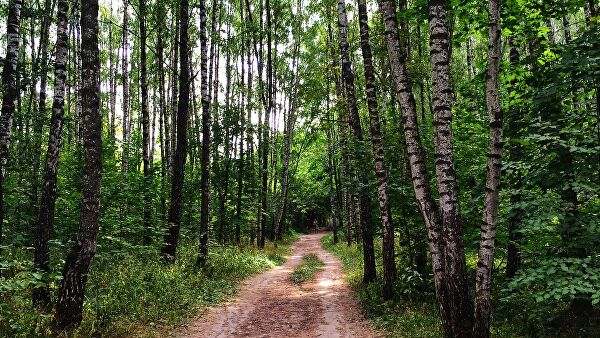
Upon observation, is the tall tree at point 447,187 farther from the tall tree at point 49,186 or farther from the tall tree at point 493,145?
the tall tree at point 49,186

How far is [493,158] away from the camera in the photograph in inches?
193

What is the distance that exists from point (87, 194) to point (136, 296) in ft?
10.7

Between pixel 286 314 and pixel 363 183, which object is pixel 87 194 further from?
pixel 363 183

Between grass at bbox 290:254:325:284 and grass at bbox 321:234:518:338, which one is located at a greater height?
grass at bbox 321:234:518:338

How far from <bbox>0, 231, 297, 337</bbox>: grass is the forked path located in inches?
23.7

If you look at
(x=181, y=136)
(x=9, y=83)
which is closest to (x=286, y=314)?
(x=181, y=136)

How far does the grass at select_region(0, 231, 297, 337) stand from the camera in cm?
659

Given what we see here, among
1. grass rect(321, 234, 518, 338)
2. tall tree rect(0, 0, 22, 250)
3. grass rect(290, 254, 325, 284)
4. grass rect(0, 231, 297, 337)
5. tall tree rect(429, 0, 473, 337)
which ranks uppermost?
tall tree rect(0, 0, 22, 250)

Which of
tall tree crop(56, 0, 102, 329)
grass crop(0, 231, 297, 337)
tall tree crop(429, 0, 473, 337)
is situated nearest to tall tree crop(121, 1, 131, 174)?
grass crop(0, 231, 297, 337)

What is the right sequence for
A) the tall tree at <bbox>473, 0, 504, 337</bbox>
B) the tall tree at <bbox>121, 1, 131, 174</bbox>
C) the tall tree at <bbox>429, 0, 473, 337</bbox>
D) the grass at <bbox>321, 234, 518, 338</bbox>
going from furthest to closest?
the tall tree at <bbox>121, 1, 131, 174</bbox>, the grass at <bbox>321, 234, 518, 338</bbox>, the tall tree at <bbox>429, 0, 473, 337</bbox>, the tall tree at <bbox>473, 0, 504, 337</bbox>

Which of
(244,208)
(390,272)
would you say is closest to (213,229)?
(244,208)

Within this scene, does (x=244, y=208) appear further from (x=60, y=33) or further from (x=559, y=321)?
(x=559, y=321)

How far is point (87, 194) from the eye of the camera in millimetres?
7000

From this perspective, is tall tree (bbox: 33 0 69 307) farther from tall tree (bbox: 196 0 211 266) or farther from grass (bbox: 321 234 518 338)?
grass (bbox: 321 234 518 338)
